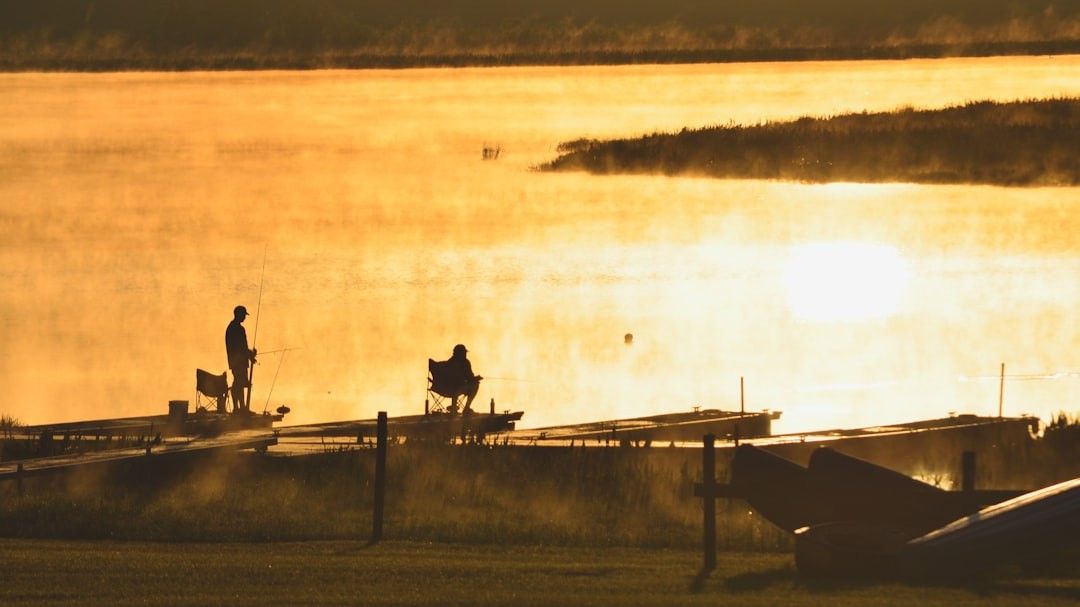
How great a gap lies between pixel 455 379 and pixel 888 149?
3795 centimetres

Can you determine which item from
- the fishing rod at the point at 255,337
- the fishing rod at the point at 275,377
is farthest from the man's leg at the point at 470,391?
the fishing rod at the point at 275,377

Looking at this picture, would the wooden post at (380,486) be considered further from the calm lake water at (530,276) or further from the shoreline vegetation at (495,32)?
the shoreline vegetation at (495,32)

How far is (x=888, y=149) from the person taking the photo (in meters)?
63.4

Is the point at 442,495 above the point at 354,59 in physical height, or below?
below

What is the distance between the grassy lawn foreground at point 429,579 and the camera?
14867mm

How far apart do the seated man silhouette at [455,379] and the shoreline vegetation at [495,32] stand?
293ft

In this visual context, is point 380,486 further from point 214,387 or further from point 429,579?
point 214,387

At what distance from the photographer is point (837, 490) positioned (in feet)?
55.6

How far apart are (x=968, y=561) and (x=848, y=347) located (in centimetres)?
2117

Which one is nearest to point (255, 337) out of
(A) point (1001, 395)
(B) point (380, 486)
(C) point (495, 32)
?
(A) point (1001, 395)

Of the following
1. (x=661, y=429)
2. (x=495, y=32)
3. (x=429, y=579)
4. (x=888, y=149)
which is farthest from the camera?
(x=495, y=32)

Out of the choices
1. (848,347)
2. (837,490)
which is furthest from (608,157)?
(837,490)

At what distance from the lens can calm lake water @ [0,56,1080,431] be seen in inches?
1276

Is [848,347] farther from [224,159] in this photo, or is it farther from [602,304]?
[224,159]
